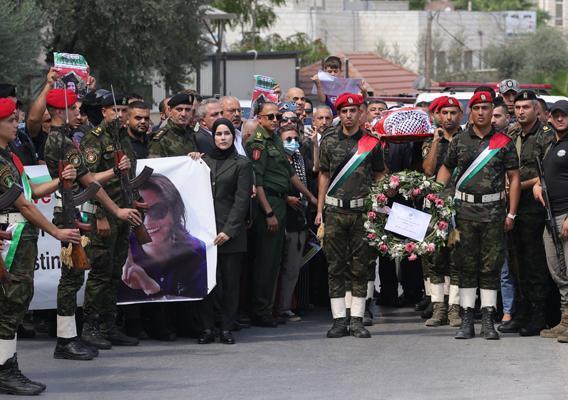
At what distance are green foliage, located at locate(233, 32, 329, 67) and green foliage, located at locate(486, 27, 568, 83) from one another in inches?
346

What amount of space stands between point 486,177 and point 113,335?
3.69 m

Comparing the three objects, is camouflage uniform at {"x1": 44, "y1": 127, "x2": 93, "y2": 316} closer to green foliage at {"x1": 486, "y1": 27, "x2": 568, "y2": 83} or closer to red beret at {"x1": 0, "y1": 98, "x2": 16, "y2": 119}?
red beret at {"x1": 0, "y1": 98, "x2": 16, "y2": 119}

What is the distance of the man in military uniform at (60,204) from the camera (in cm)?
1041

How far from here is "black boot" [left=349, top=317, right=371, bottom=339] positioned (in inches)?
479

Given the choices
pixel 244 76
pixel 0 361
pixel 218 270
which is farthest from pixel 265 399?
pixel 244 76

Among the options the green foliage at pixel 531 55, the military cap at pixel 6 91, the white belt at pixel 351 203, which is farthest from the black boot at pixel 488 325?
the green foliage at pixel 531 55

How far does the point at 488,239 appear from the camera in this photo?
12.1 metres

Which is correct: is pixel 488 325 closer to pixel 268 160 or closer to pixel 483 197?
pixel 483 197

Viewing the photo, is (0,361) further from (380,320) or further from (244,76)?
(244,76)

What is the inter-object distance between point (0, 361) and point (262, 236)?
388 cm

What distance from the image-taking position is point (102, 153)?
11.2 m

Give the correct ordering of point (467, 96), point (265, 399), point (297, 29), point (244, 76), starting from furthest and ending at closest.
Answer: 1. point (297, 29)
2. point (244, 76)
3. point (467, 96)
4. point (265, 399)

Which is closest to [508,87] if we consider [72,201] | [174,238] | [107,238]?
[174,238]

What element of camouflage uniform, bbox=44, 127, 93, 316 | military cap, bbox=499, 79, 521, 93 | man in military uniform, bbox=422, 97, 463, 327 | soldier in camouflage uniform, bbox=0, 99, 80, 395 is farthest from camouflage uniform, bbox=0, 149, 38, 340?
military cap, bbox=499, 79, 521, 93
